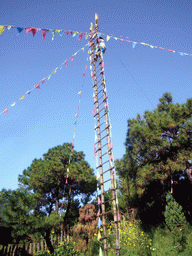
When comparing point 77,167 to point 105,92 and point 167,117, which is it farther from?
point 105,92

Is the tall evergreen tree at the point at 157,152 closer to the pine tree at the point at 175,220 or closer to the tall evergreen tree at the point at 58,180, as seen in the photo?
the pine tree at the point at 175,220

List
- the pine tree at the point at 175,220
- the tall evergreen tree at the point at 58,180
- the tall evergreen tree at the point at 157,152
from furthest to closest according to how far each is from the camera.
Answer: the tall evergreen tree at the point at 58,180 → the tall evergreen tree at the point at 157,152 → the pine tree at the point at 175,220

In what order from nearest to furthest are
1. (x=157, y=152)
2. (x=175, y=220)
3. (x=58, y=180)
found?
1. (x=175, y=220)
2. (x=157, y=152)
3. (x=58, y=180)

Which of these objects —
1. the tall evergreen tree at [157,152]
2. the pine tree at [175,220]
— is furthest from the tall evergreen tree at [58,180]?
the pine tree at [175,220]

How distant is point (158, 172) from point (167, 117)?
3.43 metres

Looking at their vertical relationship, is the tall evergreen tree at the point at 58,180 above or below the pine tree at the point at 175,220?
above

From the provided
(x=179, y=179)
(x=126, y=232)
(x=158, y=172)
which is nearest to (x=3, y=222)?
(x=126, y=232)

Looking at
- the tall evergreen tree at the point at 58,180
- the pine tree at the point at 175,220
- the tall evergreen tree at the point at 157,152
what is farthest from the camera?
the tall evergreen tree at the point at 58,180

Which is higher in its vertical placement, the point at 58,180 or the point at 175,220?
the point at 58,180

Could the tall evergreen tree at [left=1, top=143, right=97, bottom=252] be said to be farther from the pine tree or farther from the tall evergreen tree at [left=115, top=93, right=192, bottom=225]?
the pine tree

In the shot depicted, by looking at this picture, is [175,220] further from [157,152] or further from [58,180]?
[58,180]

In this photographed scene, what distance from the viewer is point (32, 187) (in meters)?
16.2

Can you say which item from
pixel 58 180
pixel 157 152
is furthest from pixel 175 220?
pixel 58 180

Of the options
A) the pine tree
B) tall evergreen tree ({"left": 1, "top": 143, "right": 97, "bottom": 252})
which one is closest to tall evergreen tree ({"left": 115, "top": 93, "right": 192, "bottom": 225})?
the pine tree
